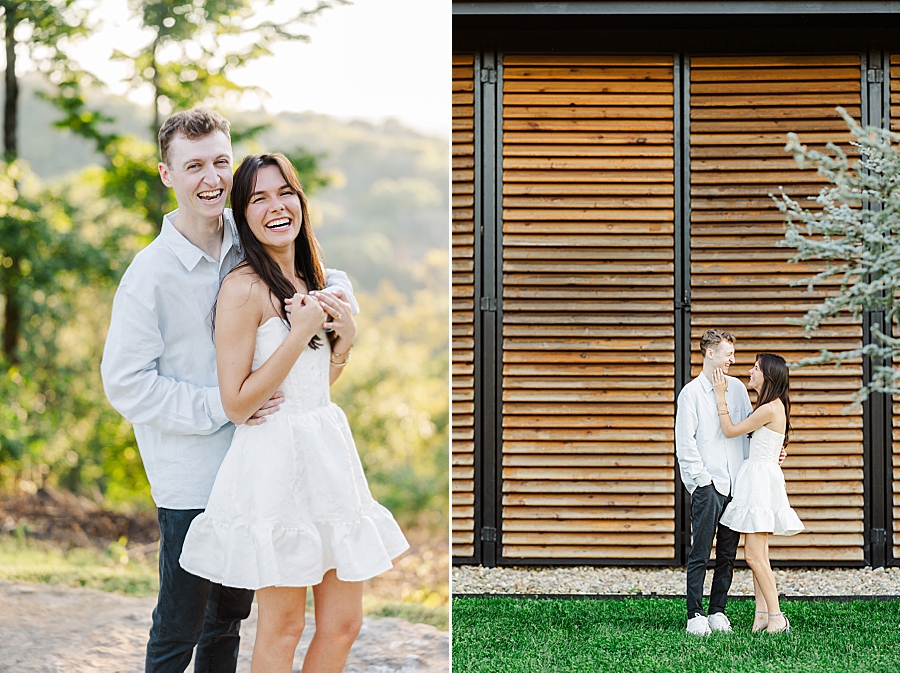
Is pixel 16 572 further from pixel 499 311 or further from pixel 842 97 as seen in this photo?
pixel 842 97

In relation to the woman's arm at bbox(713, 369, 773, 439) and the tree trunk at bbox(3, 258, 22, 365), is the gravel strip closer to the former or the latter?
the woman's arm at bbox(713, 369, 773, 439)

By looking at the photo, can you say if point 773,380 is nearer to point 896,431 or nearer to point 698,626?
point 698,626

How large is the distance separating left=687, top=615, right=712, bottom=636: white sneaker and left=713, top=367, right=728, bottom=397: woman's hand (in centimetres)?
105

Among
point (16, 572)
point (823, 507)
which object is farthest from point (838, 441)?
point (16, 572)

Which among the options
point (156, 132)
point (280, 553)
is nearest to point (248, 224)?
point (280, 553)

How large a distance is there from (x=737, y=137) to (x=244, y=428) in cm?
384

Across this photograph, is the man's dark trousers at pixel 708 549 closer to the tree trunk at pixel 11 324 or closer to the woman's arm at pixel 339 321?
the woman's arm at pixel 339 321

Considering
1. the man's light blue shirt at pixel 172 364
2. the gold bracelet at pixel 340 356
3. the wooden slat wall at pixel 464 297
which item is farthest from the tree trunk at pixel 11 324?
the gold bracelet at pixel 340 356

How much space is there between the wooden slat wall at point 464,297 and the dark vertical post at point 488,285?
6 cm

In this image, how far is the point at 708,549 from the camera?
3.85 meters

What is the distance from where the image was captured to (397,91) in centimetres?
934

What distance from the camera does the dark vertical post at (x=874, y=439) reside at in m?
4.98

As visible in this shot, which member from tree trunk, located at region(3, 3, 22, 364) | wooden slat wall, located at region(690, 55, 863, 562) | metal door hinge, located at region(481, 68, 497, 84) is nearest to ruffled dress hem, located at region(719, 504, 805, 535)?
wooden slat wall, located at region(690, 55, 863, 562)

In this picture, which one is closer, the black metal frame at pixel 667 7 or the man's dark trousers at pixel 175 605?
the man's dark trousers at pixel 175 605
